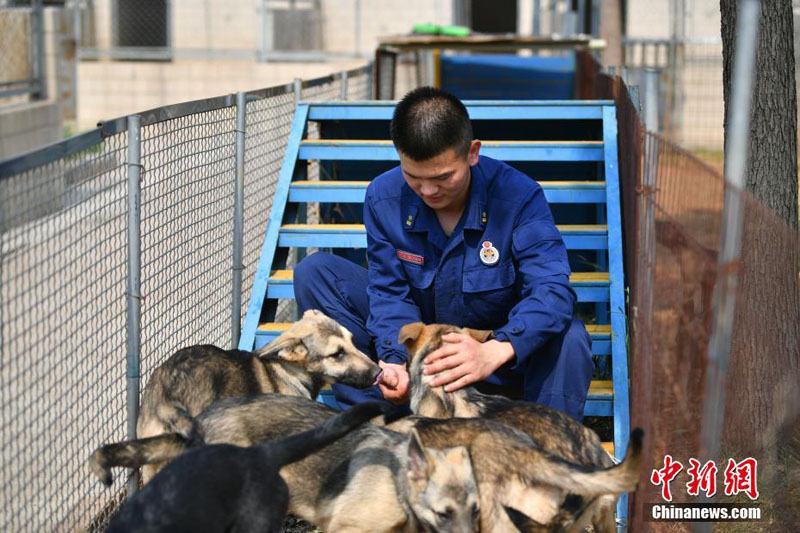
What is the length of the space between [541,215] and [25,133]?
1063 cm

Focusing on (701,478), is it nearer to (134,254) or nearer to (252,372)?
(252,372)

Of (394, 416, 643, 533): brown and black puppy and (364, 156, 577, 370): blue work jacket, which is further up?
(364, 156, 577, 370): blue work jacket

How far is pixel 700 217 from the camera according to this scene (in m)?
3.18

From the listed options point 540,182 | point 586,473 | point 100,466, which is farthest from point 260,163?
point 586,473

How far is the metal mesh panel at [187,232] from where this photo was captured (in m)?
4.64

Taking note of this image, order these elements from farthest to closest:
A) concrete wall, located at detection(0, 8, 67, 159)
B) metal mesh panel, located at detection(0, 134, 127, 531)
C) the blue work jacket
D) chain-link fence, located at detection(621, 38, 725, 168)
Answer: chain-link fence, located at detection(621, 38, 725, 168) → concrete wall, located at detection(0, 8, 67, 159) → the blue work jacket → metal mesh panel, located at detection(0, 134, 127, 531)

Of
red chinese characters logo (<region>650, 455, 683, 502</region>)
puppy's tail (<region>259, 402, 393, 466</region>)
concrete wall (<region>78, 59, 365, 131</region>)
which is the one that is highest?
concrete wall (<region>78, 59, 365, 131</region>)

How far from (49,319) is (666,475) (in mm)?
2353

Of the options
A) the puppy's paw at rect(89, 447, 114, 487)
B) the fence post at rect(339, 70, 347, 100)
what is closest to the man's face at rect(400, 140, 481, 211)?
the puppy's paw at rect(89, 447, 114, 487)

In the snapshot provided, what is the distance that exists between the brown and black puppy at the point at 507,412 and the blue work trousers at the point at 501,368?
315 mm

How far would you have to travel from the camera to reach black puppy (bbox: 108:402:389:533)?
9.64ft

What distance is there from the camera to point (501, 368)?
14.6ft

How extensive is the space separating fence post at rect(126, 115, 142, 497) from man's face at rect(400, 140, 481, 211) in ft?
3.78

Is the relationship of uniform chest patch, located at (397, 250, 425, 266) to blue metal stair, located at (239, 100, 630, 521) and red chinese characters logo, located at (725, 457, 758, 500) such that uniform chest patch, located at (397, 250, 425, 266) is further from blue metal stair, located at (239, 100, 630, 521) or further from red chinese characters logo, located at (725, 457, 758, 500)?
red chinese characters logo, located at (725, 457, 758, 500)
